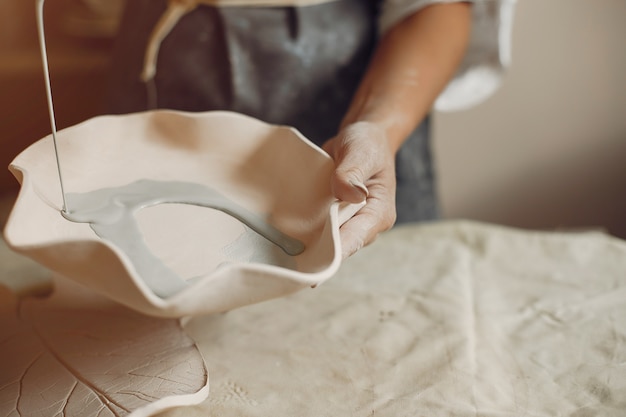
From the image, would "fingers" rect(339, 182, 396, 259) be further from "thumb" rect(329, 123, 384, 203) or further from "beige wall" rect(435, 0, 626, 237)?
"beige wall" rect(435, 0, 626, 237)

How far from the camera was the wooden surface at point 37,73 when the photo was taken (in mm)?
1210

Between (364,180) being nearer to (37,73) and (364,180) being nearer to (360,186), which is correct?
(360,186)

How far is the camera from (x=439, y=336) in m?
0.62

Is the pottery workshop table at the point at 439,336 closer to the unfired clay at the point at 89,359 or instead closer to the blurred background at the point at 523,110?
the unfired clay at the point at 89,359

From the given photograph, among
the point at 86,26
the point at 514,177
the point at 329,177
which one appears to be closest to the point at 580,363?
the point at 329,177

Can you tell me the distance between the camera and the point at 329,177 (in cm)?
57

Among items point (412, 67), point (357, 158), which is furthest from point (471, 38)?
point (357, 158)

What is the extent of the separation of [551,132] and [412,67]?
2.08ft

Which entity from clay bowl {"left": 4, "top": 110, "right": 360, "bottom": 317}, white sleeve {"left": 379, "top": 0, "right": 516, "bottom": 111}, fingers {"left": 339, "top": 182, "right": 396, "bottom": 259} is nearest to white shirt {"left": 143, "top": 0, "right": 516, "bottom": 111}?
white sleeve {"left": 379, "top": 0, "right": 516, "bottom": 111}

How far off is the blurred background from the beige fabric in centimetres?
54

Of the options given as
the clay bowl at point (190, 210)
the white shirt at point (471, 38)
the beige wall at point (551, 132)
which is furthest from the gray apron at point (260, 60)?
the beige wall at point (551, 132)

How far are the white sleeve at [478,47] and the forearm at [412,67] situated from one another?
0.02 m

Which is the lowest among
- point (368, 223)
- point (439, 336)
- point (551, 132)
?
point (551, 132)

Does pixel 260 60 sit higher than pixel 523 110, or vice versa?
pixel 260 60
